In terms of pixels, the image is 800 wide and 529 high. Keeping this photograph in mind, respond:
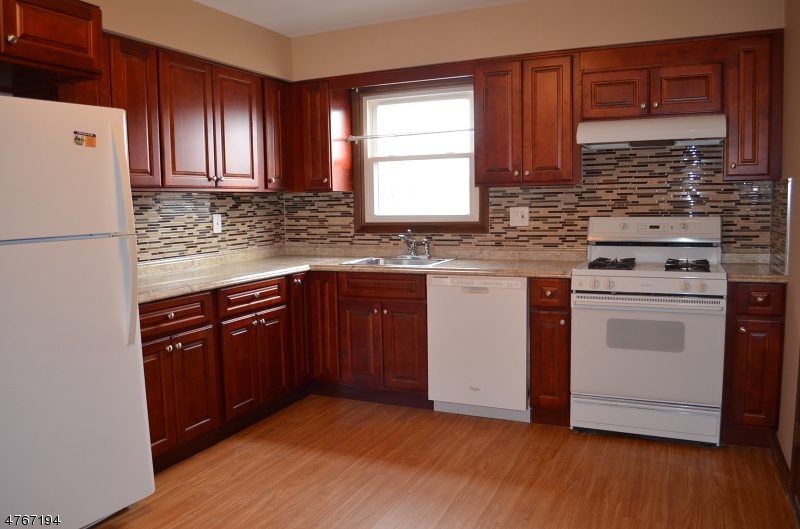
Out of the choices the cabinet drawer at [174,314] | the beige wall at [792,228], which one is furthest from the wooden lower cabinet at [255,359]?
the beige wall at [792,228]

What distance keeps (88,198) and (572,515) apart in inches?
85.6

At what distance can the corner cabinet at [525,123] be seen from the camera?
3564 mm

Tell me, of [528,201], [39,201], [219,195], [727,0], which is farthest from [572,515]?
[219,195]

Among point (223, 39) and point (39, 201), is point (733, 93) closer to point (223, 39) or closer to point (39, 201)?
point (223, 39)

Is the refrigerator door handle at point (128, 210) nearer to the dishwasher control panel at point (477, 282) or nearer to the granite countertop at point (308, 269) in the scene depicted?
the granite countertop at point (308, 269)

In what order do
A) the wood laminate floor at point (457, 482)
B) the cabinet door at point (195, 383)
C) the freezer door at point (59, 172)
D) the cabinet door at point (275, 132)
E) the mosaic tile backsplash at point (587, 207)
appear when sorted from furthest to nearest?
the cabinet door at point (275, 132)
the mosaic tile backsplash at point (587, 207)
the cabinet door at point (195, 383)
the wood laminate floor at point (457, 482)
the freezer door at point (59, 172)

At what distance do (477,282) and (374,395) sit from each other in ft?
3.32

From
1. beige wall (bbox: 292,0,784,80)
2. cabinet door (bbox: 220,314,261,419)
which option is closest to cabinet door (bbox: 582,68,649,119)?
beige wall (bbox: 292,0,784,80)

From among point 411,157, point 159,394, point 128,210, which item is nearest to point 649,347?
point 411,157

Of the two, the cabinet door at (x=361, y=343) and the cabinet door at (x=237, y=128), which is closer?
the cabinet door at (x=237, y=128)

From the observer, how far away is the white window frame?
4137mm

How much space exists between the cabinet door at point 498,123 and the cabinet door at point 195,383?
1813 millimetres

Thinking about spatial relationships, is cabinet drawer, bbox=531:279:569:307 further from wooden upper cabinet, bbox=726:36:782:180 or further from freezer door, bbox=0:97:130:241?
freezer door, bbox=0:97:130:241

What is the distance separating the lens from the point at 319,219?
4.65 m
